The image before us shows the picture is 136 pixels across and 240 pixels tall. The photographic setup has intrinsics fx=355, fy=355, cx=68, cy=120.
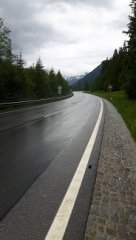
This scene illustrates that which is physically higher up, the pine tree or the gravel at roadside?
the pine tree

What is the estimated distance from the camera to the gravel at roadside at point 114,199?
14.2 feet

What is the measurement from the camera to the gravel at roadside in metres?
4.32

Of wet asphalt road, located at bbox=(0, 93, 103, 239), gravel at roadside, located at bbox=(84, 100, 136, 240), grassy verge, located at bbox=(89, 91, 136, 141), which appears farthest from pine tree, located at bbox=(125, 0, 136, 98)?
gravel at roadside, located at bbox=(84, 100, 136, 240)

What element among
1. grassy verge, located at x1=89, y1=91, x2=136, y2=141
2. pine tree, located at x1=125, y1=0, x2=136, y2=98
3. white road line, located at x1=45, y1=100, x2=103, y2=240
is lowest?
grassy verge, located at x1=89, y1=91, x2=136, y2=141

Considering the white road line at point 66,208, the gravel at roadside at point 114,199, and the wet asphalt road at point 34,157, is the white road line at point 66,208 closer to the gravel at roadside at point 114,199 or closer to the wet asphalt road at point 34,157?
the wet asphalt road at point 34,157

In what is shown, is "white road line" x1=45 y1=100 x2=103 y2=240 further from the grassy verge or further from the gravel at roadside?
the grassy verge

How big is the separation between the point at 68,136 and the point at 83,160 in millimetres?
4194

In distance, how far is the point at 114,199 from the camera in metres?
5.58

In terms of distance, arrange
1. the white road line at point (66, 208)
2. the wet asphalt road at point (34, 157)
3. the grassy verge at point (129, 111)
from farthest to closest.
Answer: the grassy verge at point (129, 111)
the wet asphalt road at point (34, 157)
the white road line at point (66, 208)

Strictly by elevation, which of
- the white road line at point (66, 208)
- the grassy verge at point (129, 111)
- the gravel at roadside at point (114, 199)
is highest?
the white road line at point (66, 208)

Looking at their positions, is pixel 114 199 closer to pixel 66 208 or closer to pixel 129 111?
pixel 66 208

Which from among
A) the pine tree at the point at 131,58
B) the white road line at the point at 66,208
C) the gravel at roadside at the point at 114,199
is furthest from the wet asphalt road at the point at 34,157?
the pine tree at the point at 131,58

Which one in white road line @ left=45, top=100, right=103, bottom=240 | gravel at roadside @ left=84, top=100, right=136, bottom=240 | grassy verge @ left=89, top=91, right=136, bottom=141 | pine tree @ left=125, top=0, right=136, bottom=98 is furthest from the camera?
pine tree @ left=125, top=0, right=136, bottom=98

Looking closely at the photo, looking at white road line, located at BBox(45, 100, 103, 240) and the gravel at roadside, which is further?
the gravel at roadside
